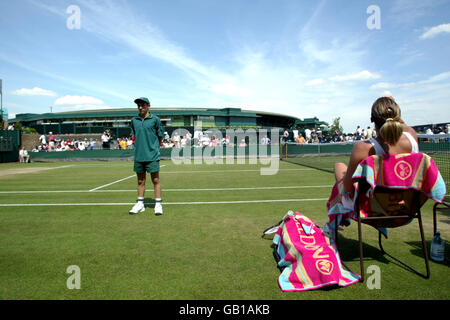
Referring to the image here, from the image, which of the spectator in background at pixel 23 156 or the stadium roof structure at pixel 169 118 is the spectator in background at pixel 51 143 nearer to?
the spectator in background at pixel 23 156

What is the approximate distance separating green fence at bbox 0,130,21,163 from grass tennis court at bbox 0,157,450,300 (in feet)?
63.8

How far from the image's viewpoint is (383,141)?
276 centimetres

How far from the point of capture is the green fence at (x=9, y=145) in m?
21.8

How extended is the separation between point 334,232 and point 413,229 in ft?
6.51

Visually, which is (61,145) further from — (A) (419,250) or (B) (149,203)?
(A) (419,250)

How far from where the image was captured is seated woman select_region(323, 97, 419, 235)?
2.61 metres

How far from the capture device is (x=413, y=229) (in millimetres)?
4355

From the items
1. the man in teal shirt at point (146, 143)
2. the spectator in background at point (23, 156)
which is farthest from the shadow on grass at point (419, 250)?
the spectator in background at point (23, 156)

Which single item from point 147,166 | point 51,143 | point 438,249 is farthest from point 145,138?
point 51,143

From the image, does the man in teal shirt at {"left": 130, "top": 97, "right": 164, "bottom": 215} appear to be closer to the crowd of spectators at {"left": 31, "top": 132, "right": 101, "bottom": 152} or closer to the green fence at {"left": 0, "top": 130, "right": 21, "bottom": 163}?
the green fence at {"left": 0, "top": 130, "right": 21, "bottom": 163}

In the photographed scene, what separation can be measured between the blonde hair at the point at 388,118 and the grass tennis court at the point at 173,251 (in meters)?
1.45

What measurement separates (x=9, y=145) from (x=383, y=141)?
89.9 ft
